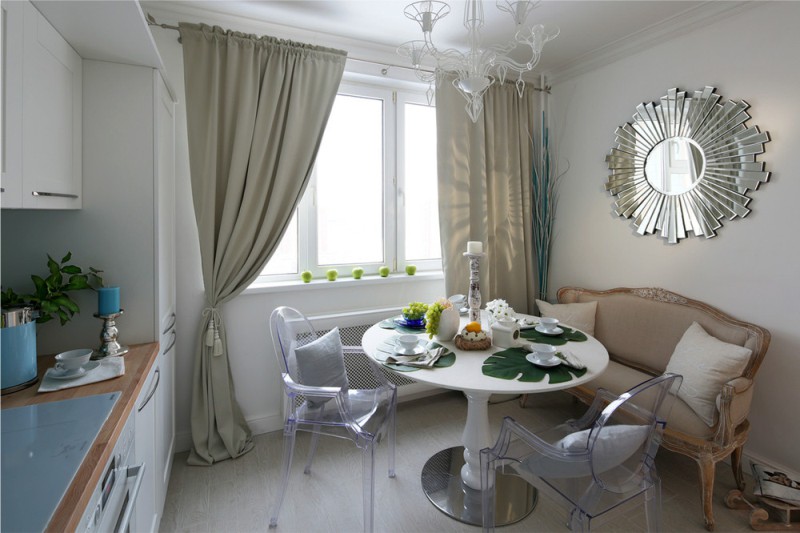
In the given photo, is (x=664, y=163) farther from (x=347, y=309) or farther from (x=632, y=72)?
(x=347, y=309)

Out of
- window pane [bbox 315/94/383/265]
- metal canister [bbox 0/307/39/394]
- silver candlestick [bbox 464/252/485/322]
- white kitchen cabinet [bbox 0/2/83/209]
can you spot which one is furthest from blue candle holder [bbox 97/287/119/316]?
silver candlestick [bbox 464/252/485/322]

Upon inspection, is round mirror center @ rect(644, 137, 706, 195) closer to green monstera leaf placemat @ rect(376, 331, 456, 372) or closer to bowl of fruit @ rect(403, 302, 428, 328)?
bowl of fruit @ rect(403, 302, 428, 328)

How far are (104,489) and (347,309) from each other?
2.05m

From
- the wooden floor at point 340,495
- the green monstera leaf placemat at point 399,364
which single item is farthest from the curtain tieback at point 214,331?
the green monstera leaf placemat at point 399,364

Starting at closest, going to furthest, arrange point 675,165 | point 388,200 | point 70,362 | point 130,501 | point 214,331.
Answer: point 130,501
point 70,362
point 214,331
point 675,165
point 388,200

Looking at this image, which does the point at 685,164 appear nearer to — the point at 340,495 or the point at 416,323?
the point at 416,323

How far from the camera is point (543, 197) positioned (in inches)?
141

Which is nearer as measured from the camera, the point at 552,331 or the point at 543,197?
the point at 552,331

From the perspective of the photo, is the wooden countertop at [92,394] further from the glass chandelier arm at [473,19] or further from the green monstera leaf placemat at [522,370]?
the glass chandelier arm at [473,19]

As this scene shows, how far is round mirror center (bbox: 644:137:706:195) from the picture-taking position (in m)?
2.61

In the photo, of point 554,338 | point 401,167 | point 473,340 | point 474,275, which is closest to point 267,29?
point 401,167

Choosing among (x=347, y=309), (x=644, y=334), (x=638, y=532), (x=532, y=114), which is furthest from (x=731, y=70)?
(x=347, y=309)

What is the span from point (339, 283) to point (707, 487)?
2.37 metres

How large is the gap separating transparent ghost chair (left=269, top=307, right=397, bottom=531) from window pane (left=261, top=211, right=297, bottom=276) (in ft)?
2.19
